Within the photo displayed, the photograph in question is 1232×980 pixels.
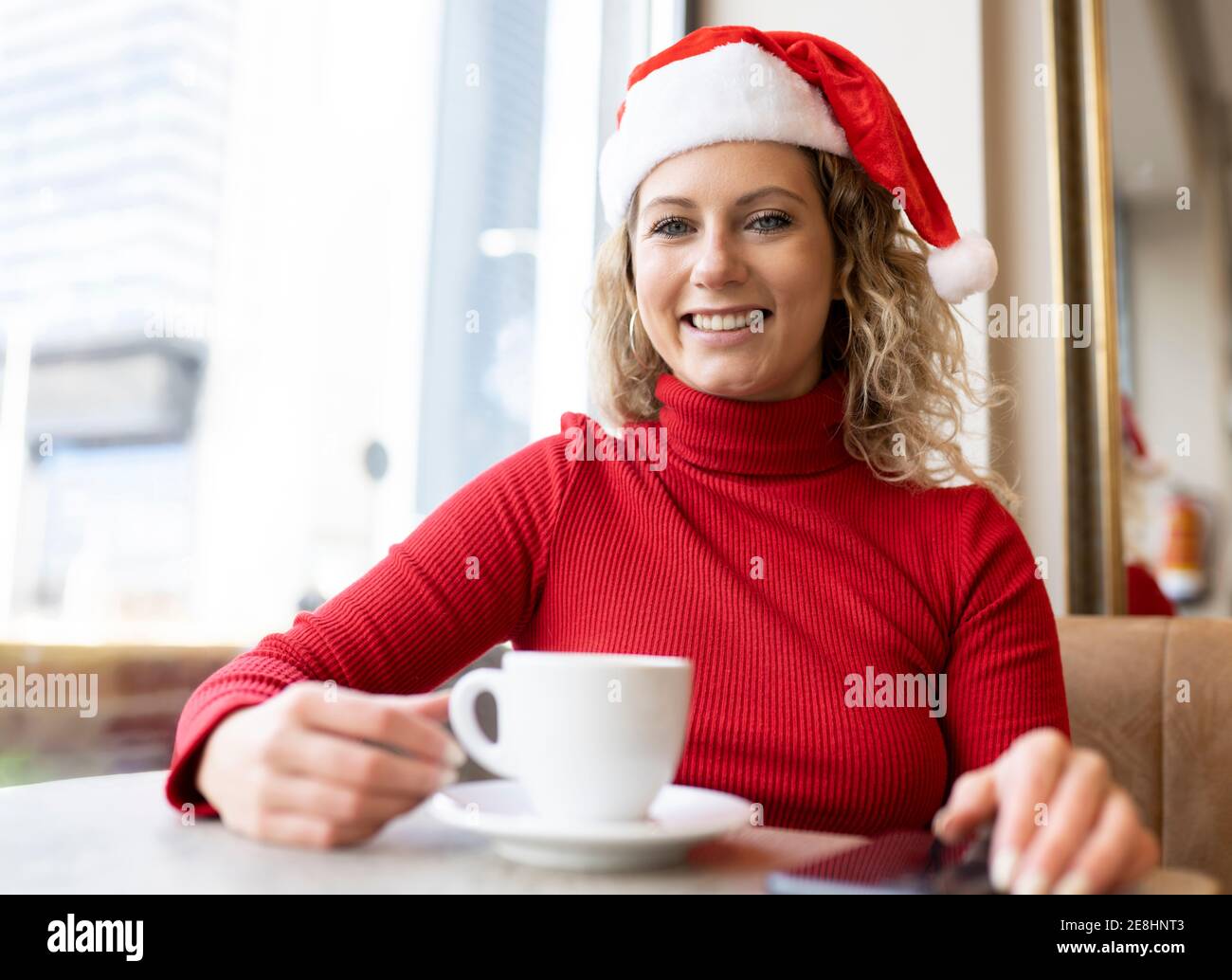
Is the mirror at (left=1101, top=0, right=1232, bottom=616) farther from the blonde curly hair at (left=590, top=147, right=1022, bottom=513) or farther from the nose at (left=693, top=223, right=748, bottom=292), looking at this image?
the nose at (left=693, top=223, right=748, bottom=292)

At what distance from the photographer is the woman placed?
3.14ft

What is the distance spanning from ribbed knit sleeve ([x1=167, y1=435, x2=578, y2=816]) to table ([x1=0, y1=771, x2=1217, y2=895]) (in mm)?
99

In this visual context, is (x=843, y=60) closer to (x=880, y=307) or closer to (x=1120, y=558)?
(x=880, y=307)

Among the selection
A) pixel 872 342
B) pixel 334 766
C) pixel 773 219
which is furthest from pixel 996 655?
pixel 334 766

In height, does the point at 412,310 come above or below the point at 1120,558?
above

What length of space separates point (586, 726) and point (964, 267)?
829 millimetres

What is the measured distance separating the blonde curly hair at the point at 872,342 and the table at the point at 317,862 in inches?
24.6

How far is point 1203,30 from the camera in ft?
5.91

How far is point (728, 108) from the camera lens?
1.13 meters

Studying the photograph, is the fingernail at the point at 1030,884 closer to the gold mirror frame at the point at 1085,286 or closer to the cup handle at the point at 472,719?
the cup handle at the point at 472,719

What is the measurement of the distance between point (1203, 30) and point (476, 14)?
120cm

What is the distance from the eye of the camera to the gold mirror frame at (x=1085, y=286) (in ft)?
5.97

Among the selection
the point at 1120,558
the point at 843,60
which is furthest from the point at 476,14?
the point at 1120,558
